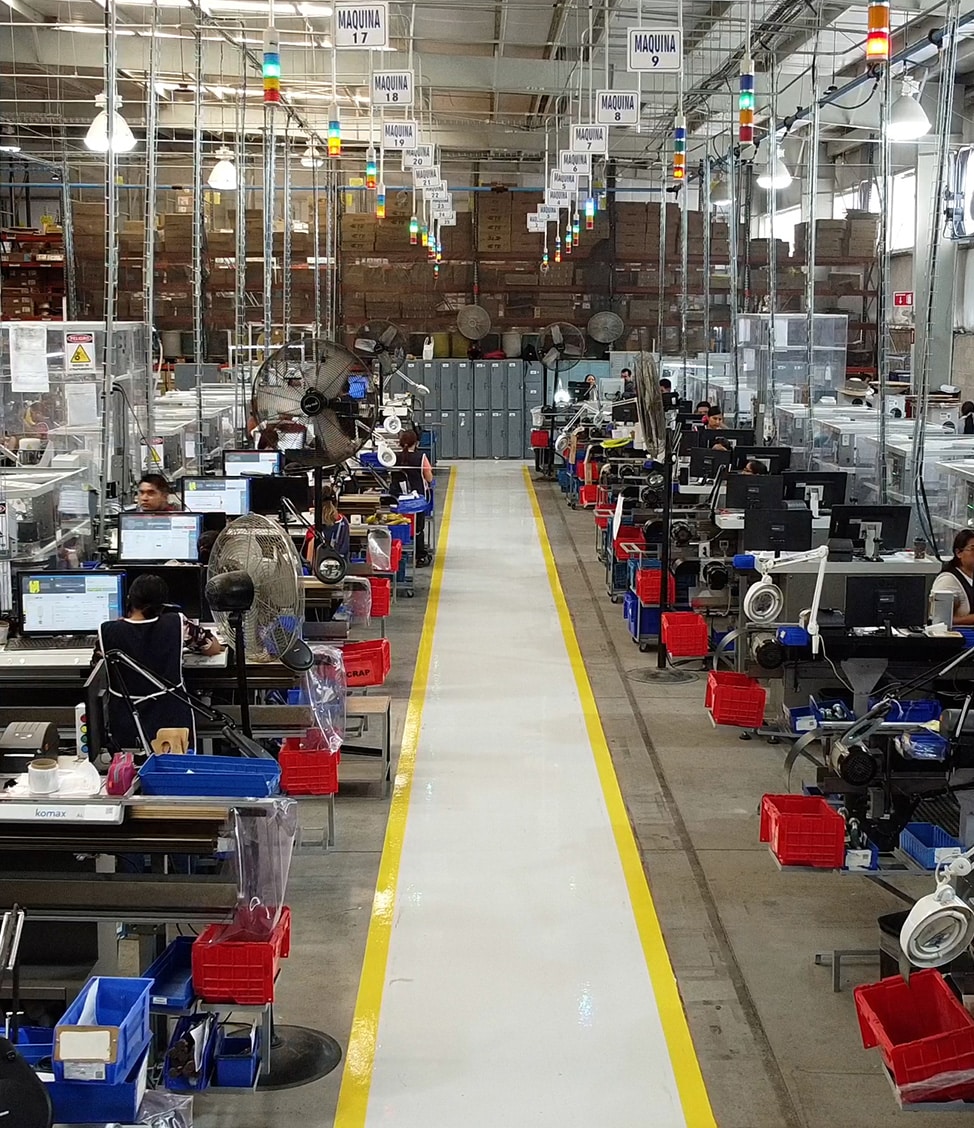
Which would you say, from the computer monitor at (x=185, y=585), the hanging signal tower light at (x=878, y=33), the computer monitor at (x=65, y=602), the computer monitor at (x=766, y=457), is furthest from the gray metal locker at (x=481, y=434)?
the computer monitor at (x=65, y=602)

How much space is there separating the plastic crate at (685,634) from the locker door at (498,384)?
17253 mm

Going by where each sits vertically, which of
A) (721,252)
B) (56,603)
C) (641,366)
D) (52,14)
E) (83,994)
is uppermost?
(52,14)

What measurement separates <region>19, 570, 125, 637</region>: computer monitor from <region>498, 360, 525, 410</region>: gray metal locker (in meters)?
21.1

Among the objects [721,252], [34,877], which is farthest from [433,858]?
[721,252]

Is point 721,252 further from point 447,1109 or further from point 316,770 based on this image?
point 447,1109

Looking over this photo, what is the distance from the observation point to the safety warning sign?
40.0ft

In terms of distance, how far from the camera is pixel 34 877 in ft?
16.1

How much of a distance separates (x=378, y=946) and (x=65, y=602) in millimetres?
2751

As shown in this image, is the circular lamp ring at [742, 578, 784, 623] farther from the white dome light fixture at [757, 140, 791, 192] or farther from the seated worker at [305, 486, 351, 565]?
the white dome light fixture at [757, 140, 791, 192]

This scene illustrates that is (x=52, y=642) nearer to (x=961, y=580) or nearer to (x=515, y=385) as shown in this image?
(x=961, y=580)

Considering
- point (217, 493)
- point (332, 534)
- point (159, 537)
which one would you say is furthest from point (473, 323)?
point (159, 537)

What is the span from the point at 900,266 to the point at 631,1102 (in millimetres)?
27156

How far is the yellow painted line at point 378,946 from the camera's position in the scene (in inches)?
208

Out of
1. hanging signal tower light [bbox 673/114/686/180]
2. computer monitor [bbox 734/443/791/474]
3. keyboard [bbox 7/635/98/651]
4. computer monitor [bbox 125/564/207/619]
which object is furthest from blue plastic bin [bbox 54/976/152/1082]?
computer monitor [bbox 734/443/791/474]
